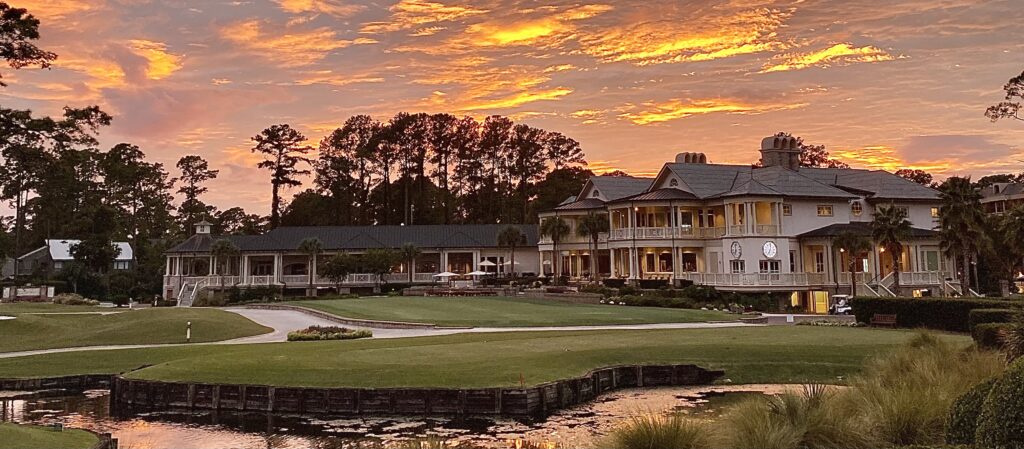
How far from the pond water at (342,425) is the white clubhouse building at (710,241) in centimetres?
3086

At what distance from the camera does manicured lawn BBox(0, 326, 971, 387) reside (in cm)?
1761

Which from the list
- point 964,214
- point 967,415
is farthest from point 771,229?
point 967,415

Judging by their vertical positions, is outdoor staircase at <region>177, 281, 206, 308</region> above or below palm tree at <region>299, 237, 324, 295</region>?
below

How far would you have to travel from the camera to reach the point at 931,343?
17203mm

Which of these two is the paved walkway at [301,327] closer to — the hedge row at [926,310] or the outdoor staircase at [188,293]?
the hedge row at [926,310]

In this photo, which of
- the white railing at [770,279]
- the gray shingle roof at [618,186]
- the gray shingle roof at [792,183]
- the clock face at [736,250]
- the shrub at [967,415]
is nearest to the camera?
the shrub at [967,415]

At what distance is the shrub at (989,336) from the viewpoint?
16.2 m

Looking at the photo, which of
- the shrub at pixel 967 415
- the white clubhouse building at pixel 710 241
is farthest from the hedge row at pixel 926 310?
the shrub at pixel 967 415

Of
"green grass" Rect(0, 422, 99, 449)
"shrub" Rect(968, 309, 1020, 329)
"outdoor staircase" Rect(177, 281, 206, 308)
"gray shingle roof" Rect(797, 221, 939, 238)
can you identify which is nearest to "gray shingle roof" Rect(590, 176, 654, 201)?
"gray shingle roof" Rect(797, 221, 939, 238)

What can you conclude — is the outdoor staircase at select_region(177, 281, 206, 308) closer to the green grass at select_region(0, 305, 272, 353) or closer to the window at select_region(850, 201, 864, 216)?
the green grass at select_region(0, 305, 272, 353)

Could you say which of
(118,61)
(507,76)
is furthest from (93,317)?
(507,76)

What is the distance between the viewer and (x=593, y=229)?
2105 inches

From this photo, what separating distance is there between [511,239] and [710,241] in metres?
18.2

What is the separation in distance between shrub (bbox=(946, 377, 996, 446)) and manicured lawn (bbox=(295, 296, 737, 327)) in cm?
2583
